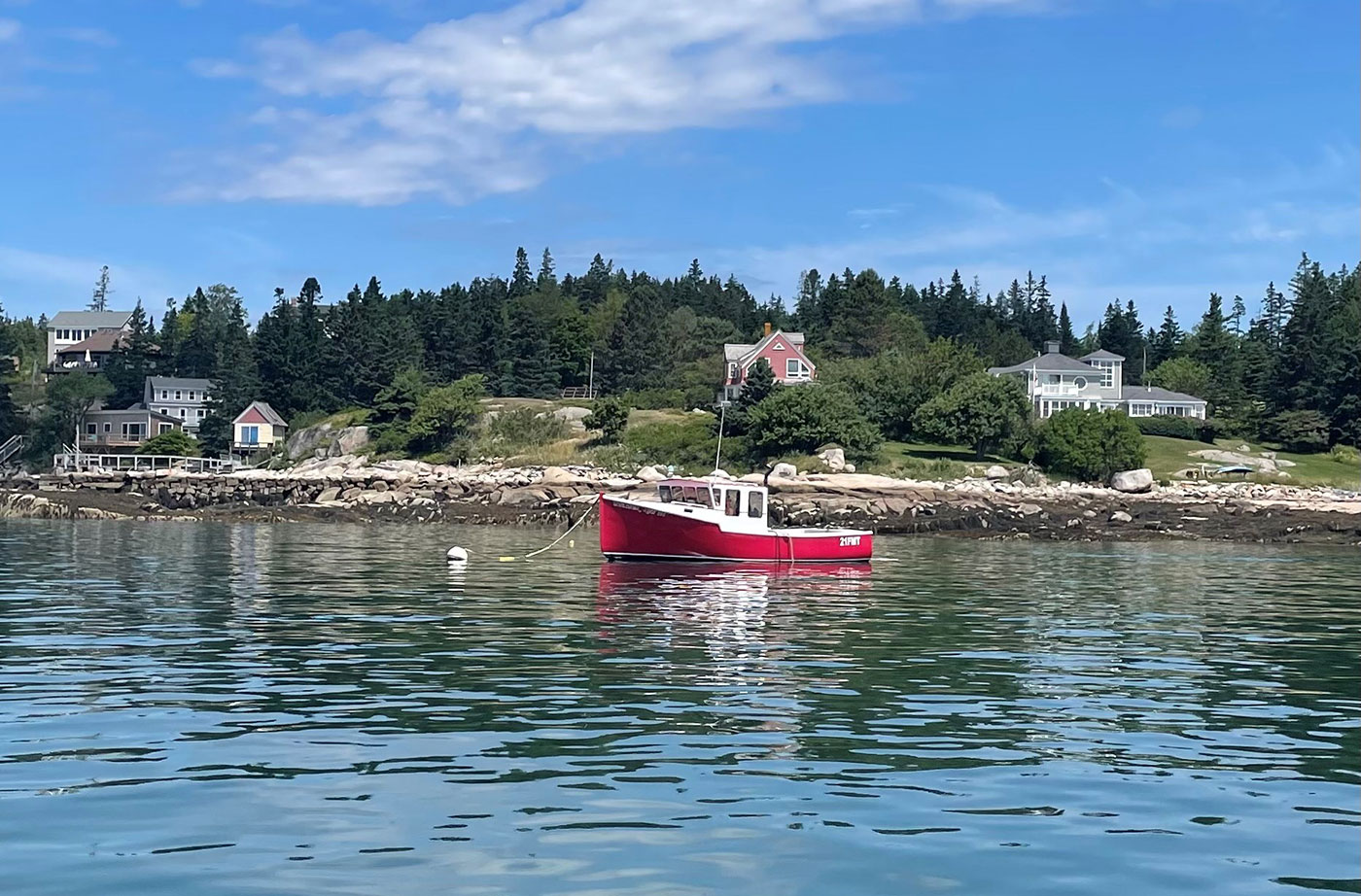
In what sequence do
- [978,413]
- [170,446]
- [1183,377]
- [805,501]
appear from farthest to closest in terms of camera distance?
[1183,377]
[170,446]
[978,413]
[805,501]

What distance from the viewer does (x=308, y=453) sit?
11750cm

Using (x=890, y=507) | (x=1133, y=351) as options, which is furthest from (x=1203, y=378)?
(x=890, y=507)

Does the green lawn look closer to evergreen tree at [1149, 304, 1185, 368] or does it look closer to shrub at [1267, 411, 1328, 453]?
shrub at [1267, 411, 1328, 453]

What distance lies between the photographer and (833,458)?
85312 millimetres

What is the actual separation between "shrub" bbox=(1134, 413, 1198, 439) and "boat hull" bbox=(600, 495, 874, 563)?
7019cm

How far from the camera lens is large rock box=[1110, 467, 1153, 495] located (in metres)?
81.1

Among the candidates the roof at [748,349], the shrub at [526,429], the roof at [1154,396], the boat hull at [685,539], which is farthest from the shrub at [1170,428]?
the boat hull at [685,539]

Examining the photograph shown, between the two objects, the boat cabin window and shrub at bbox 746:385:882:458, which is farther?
shrub at bbox 746:385:882:458

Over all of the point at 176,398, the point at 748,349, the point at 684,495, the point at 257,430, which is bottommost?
the point at 684,495

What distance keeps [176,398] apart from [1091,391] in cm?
8985

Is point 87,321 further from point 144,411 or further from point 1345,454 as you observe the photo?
point 1345,454

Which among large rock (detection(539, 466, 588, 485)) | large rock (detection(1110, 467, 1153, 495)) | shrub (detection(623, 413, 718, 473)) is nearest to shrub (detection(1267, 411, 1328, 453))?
large rock (detection(1110, 467, 1153, 495))

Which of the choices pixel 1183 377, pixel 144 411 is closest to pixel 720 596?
pixel 1183 377

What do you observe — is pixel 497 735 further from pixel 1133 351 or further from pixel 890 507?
pixel 1133 351
